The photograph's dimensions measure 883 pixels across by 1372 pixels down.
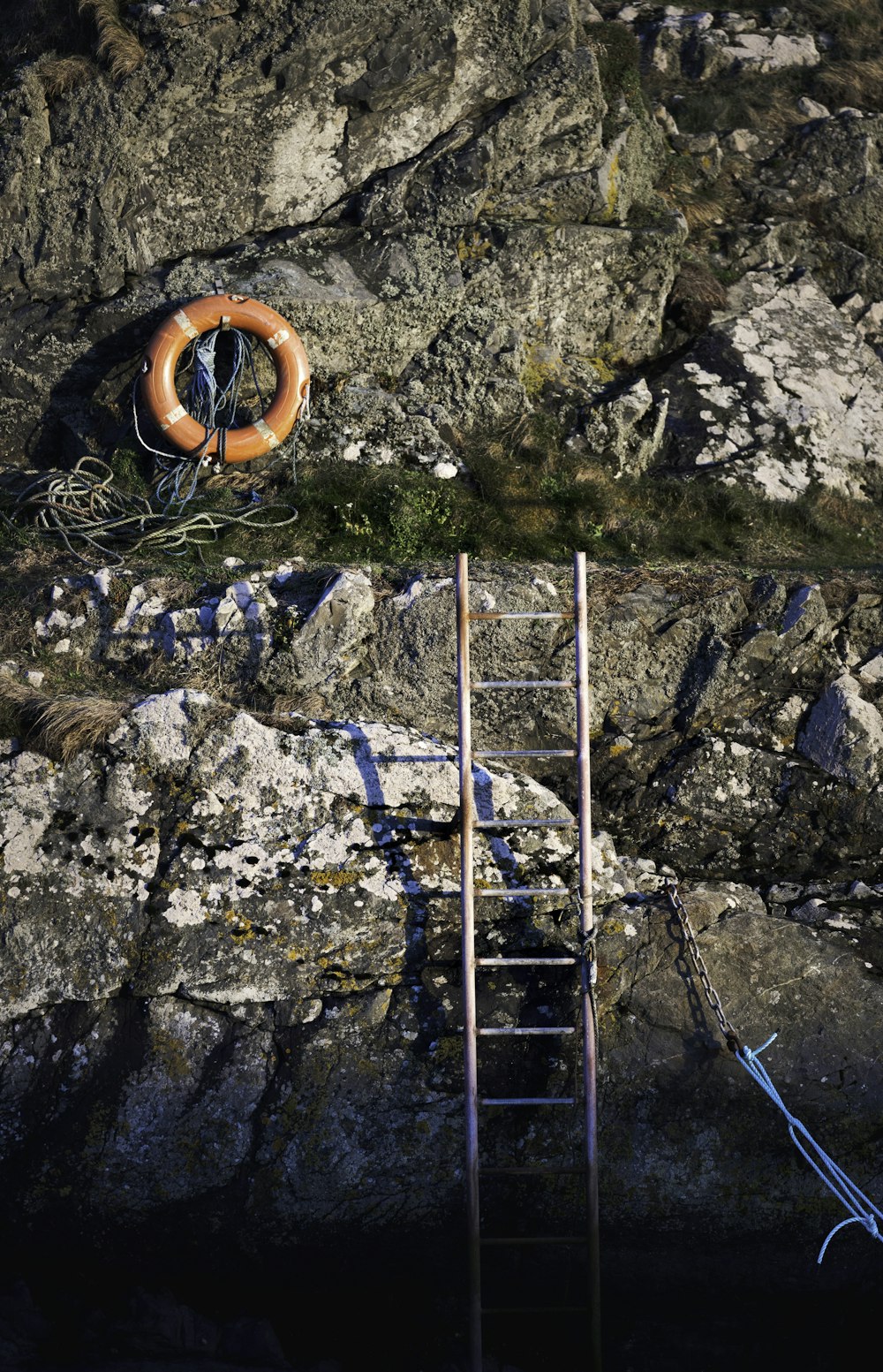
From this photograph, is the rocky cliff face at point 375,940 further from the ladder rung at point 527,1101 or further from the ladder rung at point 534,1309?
the ladder rung at point 534,1309

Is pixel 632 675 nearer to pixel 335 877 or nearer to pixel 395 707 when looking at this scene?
pixel 395 707

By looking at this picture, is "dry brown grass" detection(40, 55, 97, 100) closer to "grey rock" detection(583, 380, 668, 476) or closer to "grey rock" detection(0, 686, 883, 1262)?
"grey rock" detection(583, 380, 668, 476)

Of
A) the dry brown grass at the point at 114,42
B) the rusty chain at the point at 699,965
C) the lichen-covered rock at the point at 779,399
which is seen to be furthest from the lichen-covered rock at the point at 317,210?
the rusty chain at the point at 699,965

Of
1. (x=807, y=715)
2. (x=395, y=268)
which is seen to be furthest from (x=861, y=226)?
(x=807, y=715)

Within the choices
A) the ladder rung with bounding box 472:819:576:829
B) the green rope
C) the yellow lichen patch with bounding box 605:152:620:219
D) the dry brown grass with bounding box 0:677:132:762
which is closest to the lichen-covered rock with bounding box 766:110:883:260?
the yellow lichen patch with bounding box 605:152:620:219

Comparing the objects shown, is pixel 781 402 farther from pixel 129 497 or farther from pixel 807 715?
pixel 129 497
